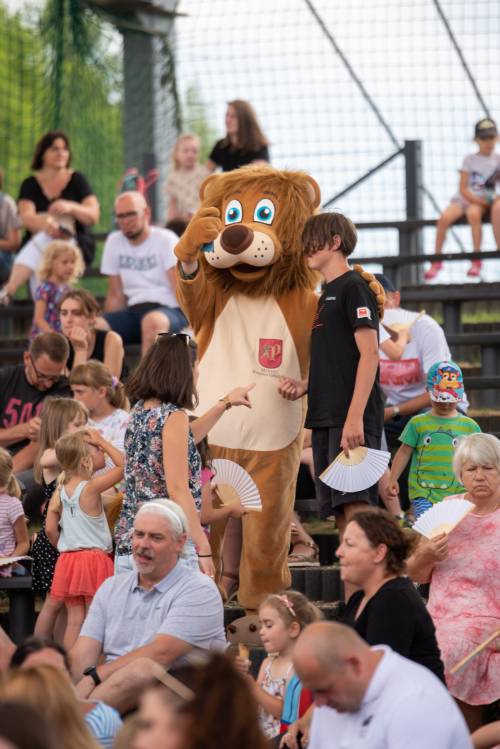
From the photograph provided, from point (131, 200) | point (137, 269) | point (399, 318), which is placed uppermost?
point (131, 200)

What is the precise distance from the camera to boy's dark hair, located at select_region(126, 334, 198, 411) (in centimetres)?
646

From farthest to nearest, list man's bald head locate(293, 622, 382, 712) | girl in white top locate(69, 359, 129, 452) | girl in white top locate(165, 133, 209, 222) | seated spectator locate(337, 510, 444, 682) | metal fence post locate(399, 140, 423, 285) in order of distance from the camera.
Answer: metal fence post locate(399, 140, 423, 285) < girl in white top locate(165, 133, 209, 222) < girl in white top locate(69, 359, 129, 452) < seated spectator locate(337, 510, 444, 682) < man's bald head locate(293, 622, 382, 712)

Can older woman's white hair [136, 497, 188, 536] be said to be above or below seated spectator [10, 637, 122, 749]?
above

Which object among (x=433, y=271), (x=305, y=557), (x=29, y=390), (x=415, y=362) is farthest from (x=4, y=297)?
(x=305, y=557)

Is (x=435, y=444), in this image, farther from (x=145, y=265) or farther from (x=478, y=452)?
(x=145, y=265)

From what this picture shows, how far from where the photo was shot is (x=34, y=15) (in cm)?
2400

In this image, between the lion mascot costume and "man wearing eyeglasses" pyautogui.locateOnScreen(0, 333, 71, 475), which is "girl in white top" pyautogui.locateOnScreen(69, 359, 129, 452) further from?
the lion mascot costume

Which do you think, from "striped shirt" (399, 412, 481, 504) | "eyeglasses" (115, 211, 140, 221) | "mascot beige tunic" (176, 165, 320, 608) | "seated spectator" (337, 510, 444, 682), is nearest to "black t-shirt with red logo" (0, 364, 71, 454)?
"mascot beige tunic" (176, 165, 320, 608)

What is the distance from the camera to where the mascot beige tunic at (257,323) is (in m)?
7.25

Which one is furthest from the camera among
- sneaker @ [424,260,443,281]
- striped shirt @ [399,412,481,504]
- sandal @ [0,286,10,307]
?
sneaker @ [424,260,443,281]

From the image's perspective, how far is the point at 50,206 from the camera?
1117cm

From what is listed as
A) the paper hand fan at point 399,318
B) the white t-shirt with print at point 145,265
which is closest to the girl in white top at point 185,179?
the white t-shirt with print at point 145,265

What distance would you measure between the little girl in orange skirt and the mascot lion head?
0.94 m

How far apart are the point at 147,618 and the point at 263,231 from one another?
211 centimetres
